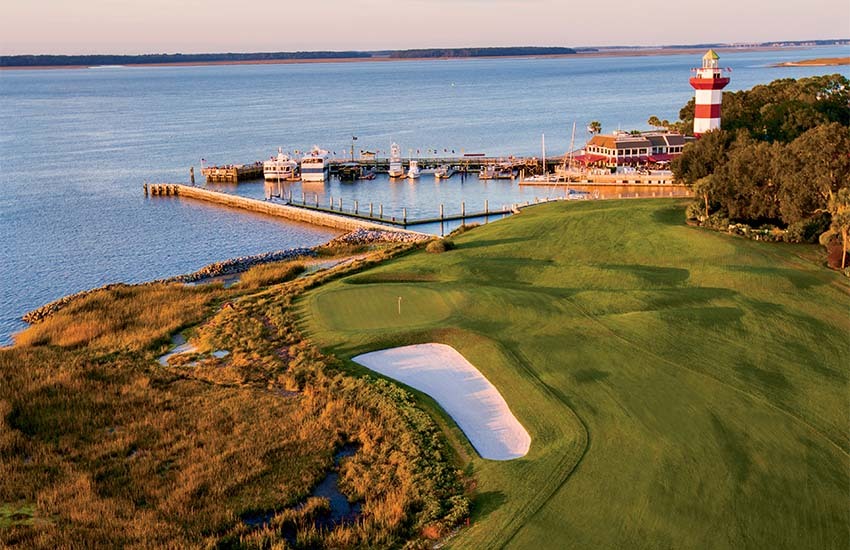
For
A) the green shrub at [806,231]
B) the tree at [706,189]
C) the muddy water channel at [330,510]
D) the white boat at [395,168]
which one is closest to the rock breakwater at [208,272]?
the tree at [706,189]

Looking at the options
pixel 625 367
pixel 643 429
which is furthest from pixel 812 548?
pixel 625 367

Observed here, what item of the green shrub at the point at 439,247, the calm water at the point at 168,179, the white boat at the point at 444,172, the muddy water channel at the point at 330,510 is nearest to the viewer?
the muddy water channel at the point at 330,510

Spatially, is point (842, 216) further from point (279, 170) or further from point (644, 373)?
point (279, 170)

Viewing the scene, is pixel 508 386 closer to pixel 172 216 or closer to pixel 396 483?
pixel 396 483

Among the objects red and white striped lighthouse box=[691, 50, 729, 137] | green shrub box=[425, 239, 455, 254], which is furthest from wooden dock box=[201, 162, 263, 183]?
green shrub box=[425, 239, 455, 254]

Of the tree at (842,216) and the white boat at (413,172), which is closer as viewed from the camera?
the tree at (842,216)

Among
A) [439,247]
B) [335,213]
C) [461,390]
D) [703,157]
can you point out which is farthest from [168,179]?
[461,390]

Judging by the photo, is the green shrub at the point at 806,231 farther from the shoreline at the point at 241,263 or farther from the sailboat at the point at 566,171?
the sailboat at the point at 566,171
